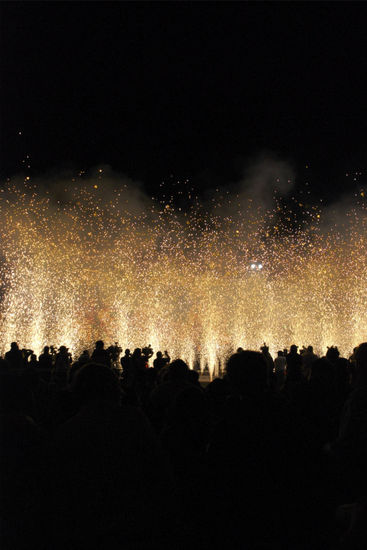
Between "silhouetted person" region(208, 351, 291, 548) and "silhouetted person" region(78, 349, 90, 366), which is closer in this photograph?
"silhouetted person" region(208, 351, 291, 548)

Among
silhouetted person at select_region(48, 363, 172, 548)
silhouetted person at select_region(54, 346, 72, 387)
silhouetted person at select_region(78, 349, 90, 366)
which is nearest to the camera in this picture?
silhouetted person at select_region(48, 363, 172, 548)

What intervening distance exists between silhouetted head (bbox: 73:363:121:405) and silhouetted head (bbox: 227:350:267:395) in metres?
0.67

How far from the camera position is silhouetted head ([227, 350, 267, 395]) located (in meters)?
2.52

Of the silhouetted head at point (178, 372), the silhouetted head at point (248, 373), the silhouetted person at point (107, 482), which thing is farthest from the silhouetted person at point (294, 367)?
the silhouetted person at point (107, 482)

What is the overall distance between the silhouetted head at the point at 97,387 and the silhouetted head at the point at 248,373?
67cm

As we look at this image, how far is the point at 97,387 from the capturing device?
269 centimetres

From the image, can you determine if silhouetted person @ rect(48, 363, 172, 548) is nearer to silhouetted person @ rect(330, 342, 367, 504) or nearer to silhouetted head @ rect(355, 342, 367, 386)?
silhouetted person @ rect(330, 342, 367, 504)

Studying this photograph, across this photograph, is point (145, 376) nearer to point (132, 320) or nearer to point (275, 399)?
point (275, 399)

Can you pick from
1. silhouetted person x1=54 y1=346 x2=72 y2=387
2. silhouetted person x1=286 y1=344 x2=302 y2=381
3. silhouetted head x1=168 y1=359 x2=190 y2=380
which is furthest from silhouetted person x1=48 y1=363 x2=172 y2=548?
silhouetted person x1=54 y1=346 x2=72 y2=387

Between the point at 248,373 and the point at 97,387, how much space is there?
33.9 inches

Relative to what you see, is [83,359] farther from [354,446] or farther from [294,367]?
[354,446]

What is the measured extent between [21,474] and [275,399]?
1.40 metres

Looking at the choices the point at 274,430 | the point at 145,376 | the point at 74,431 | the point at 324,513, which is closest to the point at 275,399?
the point at 274,430

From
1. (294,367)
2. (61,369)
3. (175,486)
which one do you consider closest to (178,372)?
(175,486)
